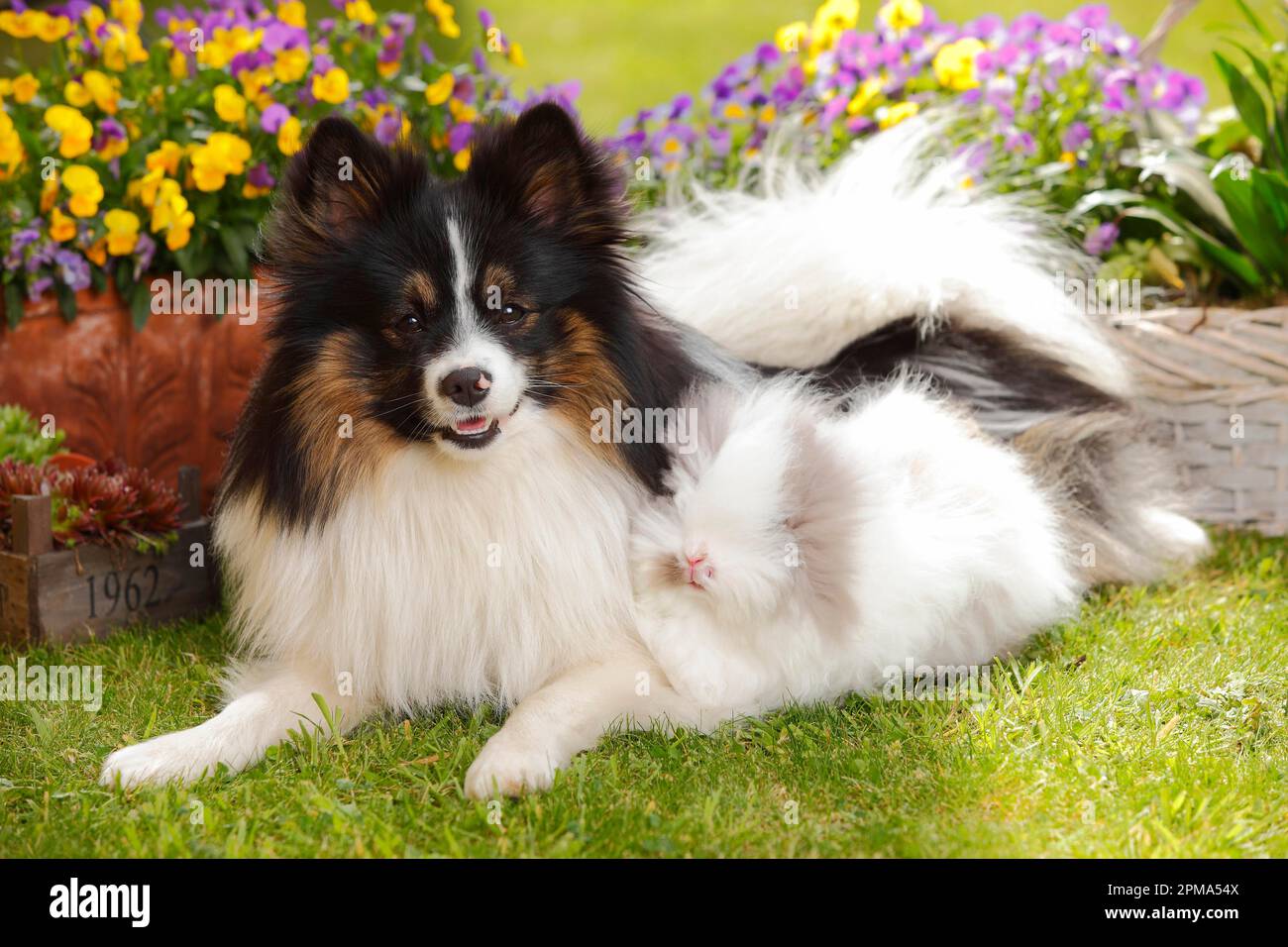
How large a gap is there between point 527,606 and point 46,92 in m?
2.60

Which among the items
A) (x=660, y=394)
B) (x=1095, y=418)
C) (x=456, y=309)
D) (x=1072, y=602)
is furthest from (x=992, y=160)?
(x=456, y=309)

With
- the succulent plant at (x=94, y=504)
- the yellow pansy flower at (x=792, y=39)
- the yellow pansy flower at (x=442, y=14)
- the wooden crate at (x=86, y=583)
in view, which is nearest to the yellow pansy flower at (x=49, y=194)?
the succulent plant at (x=94, y=504)

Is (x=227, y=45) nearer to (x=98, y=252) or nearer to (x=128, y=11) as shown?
(x=128, y=11)

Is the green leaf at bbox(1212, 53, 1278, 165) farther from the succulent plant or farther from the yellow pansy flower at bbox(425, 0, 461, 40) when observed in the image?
the succulent plant

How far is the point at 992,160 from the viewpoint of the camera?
4.14m

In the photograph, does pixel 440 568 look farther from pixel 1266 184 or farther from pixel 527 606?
pixel 1266 184

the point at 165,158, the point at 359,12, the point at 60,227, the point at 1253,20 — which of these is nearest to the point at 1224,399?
the point at 1253,20

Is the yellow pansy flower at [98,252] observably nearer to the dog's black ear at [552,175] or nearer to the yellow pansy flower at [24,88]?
the yellow pansy flower at [24,88]

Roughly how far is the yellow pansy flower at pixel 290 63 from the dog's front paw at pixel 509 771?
2.43 metres

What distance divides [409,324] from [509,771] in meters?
0.84

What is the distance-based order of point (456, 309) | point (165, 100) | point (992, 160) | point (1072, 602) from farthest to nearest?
point (992, 160) → point (165, 100) → point (1072, 602) → point (456, 309)

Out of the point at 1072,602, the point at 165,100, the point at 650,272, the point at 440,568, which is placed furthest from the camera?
the point at 165,100

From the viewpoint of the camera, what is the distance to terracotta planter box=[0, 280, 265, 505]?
11.7 feet

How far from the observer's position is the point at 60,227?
3.46m
